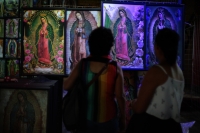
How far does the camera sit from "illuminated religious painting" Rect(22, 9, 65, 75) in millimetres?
3877

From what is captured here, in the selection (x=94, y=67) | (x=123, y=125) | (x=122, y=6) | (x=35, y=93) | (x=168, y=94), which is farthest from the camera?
(x=122, y=6)

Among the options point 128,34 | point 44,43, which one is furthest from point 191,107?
point 44,43

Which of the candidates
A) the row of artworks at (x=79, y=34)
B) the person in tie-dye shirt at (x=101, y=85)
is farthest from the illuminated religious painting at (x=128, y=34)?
the person in tie-dye shirt at (x=101, y=85)

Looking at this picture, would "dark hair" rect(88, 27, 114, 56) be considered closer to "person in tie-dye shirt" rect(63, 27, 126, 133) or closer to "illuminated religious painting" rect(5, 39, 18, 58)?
"person in tie-dye shirt" rect(63, 27, 126, 133)

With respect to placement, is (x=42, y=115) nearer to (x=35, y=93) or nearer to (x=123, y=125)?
(x=35, y=93)

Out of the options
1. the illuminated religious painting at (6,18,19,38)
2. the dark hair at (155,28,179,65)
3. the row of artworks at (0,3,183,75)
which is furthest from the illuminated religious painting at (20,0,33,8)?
the dark hair at (155,28,179,65)

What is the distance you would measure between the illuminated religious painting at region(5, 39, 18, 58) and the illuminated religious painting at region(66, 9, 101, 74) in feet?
10.9

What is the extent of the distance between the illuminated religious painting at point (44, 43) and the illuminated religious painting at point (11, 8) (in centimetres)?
295

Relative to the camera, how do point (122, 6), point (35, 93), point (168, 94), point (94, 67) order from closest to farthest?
point (168, 94) < point (94, 67) < point (35, 93) < point (122, 6)

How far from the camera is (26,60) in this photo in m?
3.88

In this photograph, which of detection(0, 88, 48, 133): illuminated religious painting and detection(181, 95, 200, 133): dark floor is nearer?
detection(0, 88, 48, 133): illuminated religious painting

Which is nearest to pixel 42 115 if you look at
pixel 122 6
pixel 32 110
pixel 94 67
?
pixel 32 110

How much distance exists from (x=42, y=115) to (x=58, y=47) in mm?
1152

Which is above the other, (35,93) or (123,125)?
(35,93)
